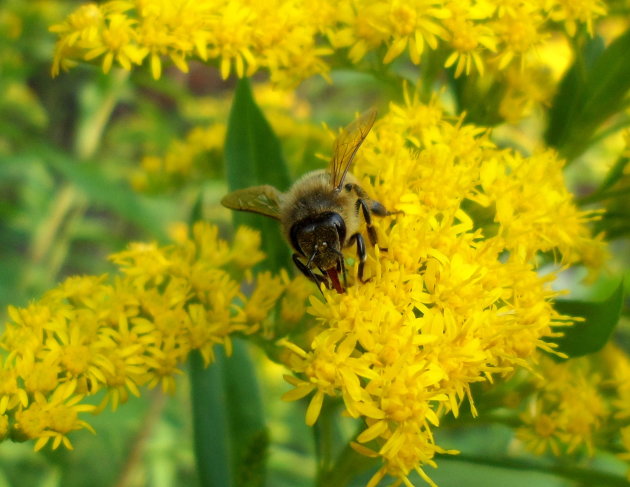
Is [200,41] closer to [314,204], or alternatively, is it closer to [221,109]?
[314,204]

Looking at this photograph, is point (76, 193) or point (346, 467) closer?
point (346, 467)

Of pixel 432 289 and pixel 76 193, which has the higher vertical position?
pixel 432 289

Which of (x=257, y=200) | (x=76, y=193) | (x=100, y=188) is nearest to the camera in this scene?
(x=257, y=200)

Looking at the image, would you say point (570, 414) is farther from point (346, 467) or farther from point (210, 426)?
point (210, 426)

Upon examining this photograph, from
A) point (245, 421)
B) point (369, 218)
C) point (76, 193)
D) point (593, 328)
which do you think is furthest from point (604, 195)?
point (76, 193)

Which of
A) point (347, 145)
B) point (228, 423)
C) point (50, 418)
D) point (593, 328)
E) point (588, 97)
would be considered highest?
point (588, 97)

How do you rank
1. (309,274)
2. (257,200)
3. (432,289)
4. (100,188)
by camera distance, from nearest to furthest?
(432,289) → (309,274) → (257,200) → (100,188)
